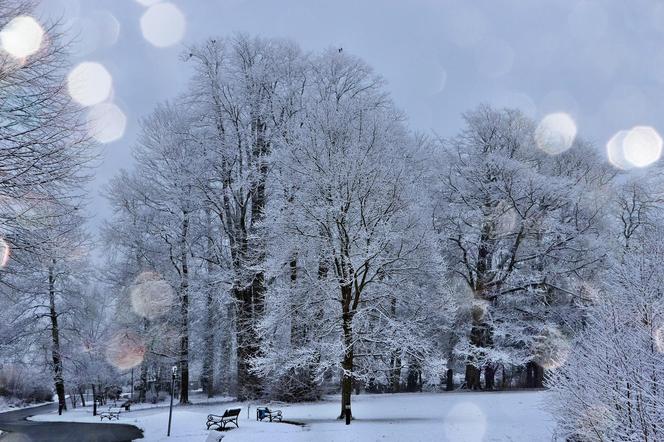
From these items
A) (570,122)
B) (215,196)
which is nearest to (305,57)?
(215,196)

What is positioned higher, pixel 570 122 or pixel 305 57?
pixel 305 57

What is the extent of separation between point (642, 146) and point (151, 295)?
31207 mm

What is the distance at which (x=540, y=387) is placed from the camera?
28.5 metres

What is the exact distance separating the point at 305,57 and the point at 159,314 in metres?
16.5

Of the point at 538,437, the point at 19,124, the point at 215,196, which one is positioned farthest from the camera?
the point at 215,196

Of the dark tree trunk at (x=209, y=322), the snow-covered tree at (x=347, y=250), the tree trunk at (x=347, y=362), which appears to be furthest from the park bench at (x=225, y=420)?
the dark tree trunk at (x=209, y=322)

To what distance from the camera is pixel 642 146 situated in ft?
99.6

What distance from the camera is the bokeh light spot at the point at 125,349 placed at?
28.6 m

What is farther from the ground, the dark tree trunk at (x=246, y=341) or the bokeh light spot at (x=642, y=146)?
the bokeh light spot at (x=642, y=146)

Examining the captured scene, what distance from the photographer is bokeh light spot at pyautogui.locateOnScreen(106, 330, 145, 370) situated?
2861cm

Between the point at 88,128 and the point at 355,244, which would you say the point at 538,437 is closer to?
the point at 355,244

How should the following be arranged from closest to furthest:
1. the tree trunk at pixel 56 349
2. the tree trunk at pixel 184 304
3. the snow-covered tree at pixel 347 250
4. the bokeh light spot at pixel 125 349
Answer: the snow-covered tree at pixel 347 250, the tree trunk at pixel 184 304, the bokeh light spot at pixel 125 349, the tree trunk at pixel 56 349

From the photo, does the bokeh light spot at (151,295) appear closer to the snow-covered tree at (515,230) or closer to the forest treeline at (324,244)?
the forest treeline at (324,244)

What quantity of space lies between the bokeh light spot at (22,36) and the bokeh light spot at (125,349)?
895 inches
